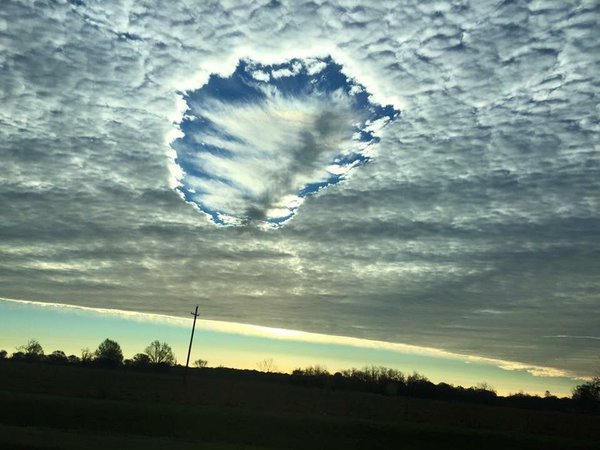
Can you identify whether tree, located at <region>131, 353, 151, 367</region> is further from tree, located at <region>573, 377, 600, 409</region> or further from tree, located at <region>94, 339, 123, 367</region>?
tree, located at <region>573, 377, 600, 409</region>

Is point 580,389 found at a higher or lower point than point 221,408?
higher

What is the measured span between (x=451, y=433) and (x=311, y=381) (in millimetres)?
83662

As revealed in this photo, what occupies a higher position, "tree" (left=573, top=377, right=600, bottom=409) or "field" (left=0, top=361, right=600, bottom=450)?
"tree" (left=573, top=377, right=600, bottom=409)

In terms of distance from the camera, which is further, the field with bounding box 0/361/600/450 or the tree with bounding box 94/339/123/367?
the tree with bounding box 94/339/123/367

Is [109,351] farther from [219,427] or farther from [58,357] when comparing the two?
[219,427]

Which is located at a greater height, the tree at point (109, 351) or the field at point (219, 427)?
the tree at point (109, 351)

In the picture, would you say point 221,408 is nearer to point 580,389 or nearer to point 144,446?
point 144,446

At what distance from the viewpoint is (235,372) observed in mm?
147625

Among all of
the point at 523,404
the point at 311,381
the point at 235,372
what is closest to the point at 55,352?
the point at 235,372

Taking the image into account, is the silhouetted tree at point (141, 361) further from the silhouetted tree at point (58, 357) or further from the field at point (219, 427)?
the field at point (219, 427)

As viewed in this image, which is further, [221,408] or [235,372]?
[235,372]

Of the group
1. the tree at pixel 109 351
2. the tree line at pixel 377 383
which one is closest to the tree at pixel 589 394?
the tree line at pixel 377 383

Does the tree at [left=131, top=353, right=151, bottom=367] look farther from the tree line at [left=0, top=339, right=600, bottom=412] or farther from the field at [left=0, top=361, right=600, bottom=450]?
the field at [left=0, top=361, right=600, bottom=450]

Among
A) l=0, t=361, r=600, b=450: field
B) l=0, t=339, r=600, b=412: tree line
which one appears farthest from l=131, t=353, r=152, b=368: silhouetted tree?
l=0, t=361, r=600, b=450: field
